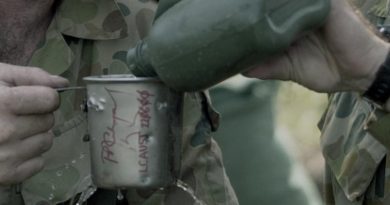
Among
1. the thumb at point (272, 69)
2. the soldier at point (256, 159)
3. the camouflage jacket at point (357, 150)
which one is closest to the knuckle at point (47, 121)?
the thumb at point (272, 69)

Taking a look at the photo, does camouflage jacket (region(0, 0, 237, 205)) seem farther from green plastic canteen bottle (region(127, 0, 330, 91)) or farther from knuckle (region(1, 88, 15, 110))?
green plastic canteen bottle (region(127, 0, 330, 91))

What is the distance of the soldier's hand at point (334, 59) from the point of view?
4.98 feet

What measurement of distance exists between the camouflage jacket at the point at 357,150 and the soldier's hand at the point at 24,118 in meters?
0.66

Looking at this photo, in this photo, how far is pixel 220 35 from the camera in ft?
4.52

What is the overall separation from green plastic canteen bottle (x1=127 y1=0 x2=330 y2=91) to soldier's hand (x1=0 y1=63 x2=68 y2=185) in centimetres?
28

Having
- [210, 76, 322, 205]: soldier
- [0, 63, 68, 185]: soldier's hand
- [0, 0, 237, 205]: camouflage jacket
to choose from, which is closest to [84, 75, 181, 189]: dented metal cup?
[0, 63, 68, 185]: soldier's hand

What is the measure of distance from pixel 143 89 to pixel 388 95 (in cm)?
39

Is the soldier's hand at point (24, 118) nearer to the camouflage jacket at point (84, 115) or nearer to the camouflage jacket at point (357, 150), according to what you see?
the camouflage jacket at point (84, 115)

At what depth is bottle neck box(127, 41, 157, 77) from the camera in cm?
146

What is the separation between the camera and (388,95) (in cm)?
161

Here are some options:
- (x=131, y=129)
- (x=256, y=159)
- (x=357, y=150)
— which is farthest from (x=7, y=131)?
(x=256, y=159)

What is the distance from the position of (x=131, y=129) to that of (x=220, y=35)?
0.78ft

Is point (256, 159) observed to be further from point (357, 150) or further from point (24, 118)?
point (24, 118)

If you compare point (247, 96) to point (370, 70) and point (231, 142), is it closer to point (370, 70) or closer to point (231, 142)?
point (231, 142)
